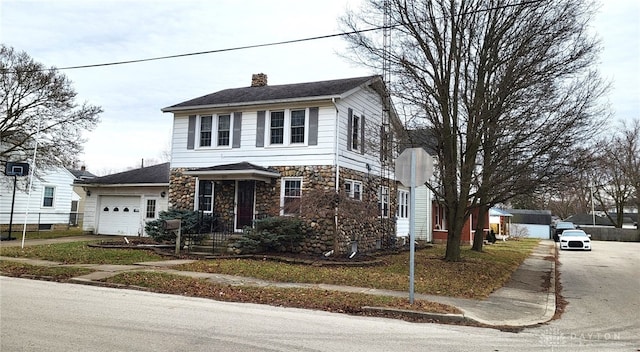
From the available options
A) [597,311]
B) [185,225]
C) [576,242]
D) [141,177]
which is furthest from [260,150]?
[576,242]

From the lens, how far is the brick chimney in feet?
74.8

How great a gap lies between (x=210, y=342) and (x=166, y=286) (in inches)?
202

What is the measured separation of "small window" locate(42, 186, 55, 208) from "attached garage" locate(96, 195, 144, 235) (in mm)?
8993

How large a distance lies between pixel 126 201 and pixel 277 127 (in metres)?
10.7

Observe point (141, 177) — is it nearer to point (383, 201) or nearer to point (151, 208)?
point (151, 208)

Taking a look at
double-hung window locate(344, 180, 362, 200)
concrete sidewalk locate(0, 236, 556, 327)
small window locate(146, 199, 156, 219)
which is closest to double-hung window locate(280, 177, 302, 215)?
double-hung window locate(344, 180, 362, 200)

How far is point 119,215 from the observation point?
24.1 metres

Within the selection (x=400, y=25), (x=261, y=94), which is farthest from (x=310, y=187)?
(x=400, y=25)

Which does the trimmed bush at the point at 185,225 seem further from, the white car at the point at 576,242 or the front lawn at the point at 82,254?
the white car at the point at 576,242

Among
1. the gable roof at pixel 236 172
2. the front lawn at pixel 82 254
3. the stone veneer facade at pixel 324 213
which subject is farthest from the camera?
the gable roof at pixel 236 172

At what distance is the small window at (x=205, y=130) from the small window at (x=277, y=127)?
3.02 m

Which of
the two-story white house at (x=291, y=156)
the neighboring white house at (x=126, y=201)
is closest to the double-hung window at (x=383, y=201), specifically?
the two-story white house at (x=291, y=156)

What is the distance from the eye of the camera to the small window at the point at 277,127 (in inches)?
725

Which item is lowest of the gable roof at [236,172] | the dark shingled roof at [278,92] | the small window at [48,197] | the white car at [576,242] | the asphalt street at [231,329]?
the asphalt street at [231,329]
